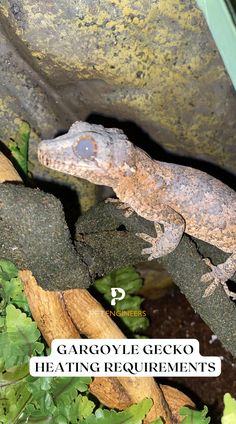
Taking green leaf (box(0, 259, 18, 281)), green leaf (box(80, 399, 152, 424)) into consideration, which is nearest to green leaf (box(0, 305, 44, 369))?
green leaf (box(0, 259, 18, 281))

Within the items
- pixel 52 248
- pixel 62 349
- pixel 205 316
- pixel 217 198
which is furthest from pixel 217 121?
pixel 62 349

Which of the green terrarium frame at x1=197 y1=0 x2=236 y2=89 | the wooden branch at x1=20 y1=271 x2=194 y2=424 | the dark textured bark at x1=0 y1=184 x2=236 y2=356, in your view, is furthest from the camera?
the wooden branch at x1=20 y1=271 x2=194 y2=424

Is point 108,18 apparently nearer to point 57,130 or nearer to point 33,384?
point 57,130

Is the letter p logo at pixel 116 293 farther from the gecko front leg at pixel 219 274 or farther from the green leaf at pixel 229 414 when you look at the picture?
the green leaf at pixel 229 414

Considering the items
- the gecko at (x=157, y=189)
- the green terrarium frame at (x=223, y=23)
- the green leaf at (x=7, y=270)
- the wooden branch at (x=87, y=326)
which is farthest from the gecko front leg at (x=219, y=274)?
the green terrarium frame at (x=223, y=23)

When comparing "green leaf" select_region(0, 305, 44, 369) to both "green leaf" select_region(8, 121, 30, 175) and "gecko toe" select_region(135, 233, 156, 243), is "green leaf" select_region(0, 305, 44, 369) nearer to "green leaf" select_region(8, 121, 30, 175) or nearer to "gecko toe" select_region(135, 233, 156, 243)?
"gecko toe" select_region(135, 233, 156, 243)

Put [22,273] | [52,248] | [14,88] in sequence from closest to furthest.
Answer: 1. [52,248]
2. [22,273]
3. [14,88]

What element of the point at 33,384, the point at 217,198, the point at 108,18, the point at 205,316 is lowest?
the point at 33,384
